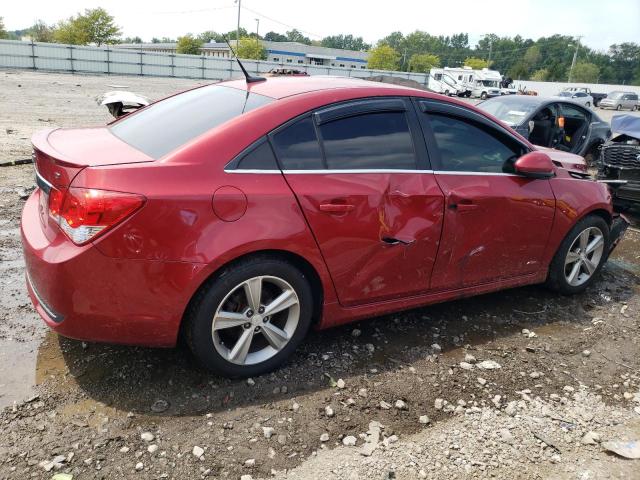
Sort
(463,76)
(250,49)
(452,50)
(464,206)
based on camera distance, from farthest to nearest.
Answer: (452,50) → (250,49) → (463,76) → (464,206)

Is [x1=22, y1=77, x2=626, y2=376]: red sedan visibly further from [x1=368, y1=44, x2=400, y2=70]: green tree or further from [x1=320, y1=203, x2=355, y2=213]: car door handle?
[x1=368, y1=44, x2=400, y2=70]: green tree

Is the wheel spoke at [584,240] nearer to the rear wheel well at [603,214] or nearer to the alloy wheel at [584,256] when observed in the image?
the alloy wheel at [584,256]

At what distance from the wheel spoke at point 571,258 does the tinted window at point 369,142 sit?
1.94 metres

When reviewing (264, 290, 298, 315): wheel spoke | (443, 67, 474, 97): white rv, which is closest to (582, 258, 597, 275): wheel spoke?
(264, 290, 298, 315): wheel spoke

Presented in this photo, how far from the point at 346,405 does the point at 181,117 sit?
6.51ft

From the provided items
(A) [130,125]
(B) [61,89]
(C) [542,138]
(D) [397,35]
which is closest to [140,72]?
(B) [61,89]

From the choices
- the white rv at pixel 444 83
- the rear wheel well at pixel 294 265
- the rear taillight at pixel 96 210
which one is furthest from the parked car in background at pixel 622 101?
the rear taillight at pixel 96 210

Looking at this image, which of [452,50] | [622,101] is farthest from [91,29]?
[452,50]

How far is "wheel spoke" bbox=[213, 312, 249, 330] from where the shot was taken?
2.79 m

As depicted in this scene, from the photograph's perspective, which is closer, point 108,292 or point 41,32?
point 108,292

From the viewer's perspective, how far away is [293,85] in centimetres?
334

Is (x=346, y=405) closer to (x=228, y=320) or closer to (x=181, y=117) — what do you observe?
(x=228, y=320)

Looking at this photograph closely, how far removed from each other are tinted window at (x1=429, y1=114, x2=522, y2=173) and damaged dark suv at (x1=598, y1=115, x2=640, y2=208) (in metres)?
3.77

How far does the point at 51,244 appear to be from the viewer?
263cm
